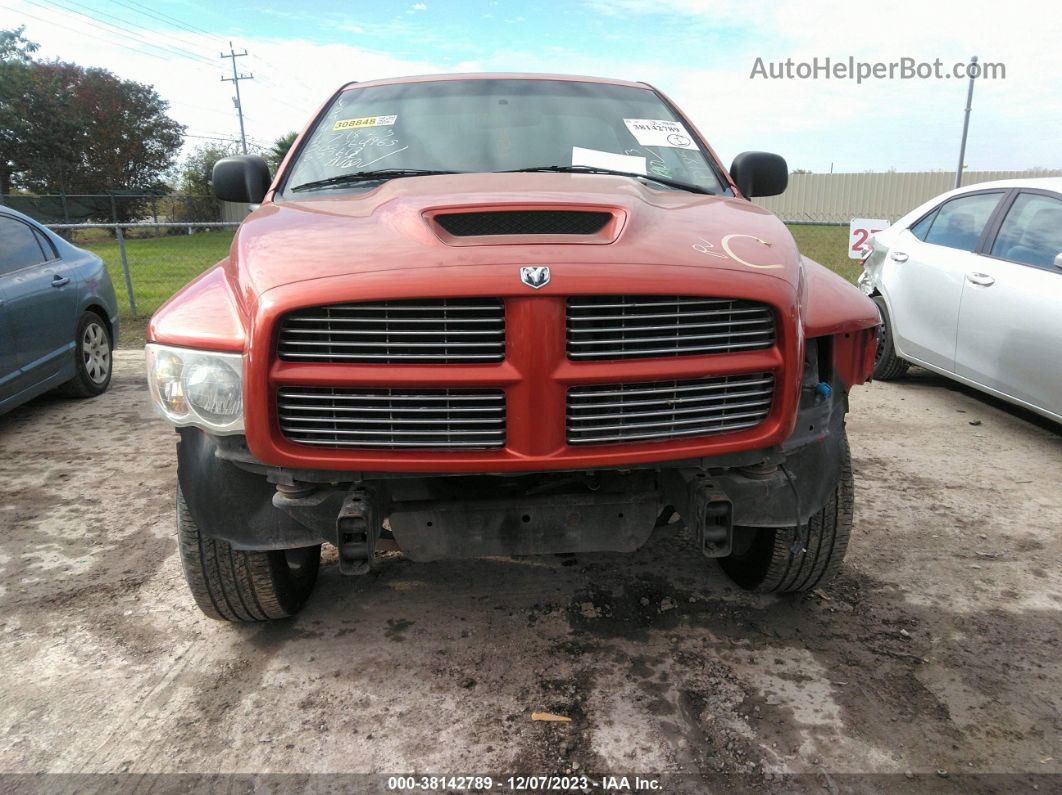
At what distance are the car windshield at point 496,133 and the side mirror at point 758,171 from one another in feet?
0.92

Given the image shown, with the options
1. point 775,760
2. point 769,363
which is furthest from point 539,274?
point 775,760

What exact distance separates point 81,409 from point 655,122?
15.8 ft

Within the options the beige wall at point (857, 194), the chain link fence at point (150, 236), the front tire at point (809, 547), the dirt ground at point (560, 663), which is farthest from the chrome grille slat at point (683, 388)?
the beige wall at point (857, 194)

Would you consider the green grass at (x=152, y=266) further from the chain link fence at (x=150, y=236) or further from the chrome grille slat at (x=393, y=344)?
the chrome grille slat at (x=393, y=344)

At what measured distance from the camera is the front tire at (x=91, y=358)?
5895mm

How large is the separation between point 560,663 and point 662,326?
4.06 feet

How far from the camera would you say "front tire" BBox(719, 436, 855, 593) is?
2668 millimetres

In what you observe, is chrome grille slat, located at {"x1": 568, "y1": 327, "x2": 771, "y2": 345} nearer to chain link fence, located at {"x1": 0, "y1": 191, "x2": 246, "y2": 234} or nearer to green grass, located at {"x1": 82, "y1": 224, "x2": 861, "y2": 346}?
green grass, located at {"x1": 82, "y1": 224, "x2": 861, "y2": 346}

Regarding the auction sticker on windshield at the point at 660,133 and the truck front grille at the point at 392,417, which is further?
the auction sticker on windshield at the point at 660,133

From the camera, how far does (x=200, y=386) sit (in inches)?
79.4

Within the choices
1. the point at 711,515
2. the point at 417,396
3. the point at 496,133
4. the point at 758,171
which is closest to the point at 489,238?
the point at 417,396

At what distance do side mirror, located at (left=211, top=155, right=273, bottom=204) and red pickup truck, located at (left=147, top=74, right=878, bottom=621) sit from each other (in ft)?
3.26

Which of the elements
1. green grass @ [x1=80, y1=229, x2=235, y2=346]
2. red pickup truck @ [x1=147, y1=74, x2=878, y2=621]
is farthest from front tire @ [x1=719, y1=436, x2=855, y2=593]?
green grass @ [x1=80, y1=229, x2=235, y2=346]

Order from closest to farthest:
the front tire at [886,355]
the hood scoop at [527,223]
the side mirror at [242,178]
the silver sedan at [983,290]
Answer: the hood scoop at [527,223]
the side mirror at [242,178]
the silver sedan at [983,290]
the front tire at [886,355]
